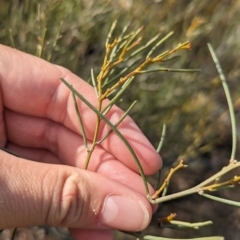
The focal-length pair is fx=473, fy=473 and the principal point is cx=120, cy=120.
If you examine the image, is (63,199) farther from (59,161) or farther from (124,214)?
(59,161)

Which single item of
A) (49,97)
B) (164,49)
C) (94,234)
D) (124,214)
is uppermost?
(164,49)

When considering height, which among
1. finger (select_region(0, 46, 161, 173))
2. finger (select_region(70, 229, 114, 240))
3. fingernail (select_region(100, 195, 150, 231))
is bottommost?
finger (select_region(70, 229, 114, 240))

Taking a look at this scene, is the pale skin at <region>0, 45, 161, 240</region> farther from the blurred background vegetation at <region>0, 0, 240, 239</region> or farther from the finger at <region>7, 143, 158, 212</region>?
the blurred background vegetation at <region>0, 0, 240, 239</region>

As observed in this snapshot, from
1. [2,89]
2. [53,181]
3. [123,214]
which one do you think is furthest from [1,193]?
[2,89]

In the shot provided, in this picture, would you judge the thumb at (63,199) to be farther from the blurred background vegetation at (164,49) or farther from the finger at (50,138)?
the blurred background vegetation at (164,49)

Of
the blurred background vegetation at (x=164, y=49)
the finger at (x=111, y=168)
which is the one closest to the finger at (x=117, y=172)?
the finger at (x=111, y=168)

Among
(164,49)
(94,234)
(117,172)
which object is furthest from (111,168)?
(164,49)

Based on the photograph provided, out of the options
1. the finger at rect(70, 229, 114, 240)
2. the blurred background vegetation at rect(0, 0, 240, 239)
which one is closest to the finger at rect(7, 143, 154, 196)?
the finger at rect(70, 229, 114, 240)

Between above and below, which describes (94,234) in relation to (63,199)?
below
